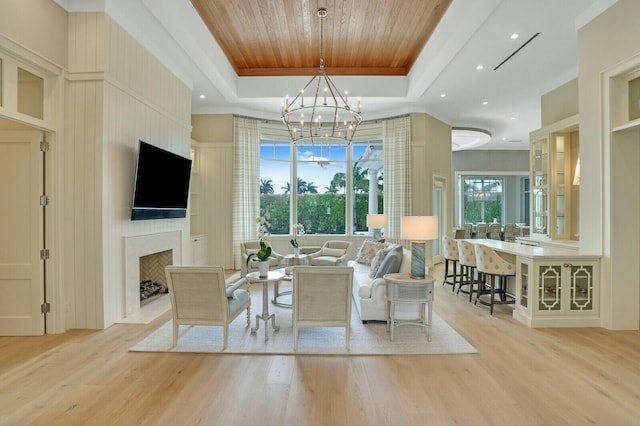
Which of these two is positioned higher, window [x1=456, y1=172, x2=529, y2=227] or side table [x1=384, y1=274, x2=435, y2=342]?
window [x1=456, y1=172, x2=529, y2=227]

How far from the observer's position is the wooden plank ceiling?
15.9 feet

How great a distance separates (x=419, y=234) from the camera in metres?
3.81

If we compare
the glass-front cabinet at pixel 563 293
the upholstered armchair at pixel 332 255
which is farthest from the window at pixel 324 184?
the glass-front cabinet at pixel 563 293

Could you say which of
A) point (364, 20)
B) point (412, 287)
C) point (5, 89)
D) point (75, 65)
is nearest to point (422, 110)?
point (364, 20)

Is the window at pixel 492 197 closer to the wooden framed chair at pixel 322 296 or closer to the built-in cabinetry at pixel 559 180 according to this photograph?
the built-in cabinetry at pixel 559 180

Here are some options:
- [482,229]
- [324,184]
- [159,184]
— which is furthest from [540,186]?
[159,184]

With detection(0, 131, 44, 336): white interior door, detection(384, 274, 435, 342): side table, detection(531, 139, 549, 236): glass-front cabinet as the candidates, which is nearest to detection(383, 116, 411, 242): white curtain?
detection(531, 139, 549, 236): glass-front cabinet

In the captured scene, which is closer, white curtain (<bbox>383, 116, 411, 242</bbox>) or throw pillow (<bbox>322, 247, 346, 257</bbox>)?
throw pillow (<bbox>322, 247, 346, 257</bbox>)

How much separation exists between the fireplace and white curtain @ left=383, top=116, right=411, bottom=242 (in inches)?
184

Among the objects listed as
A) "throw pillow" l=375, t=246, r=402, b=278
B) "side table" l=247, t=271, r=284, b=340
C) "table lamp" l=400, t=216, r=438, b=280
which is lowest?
"side table" l=247, t=271, r=284, b=340

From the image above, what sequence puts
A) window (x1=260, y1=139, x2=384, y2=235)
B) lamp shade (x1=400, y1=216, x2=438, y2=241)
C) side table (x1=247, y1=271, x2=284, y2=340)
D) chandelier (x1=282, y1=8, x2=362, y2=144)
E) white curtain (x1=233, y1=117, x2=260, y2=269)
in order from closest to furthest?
lamp shade (x1=400, y1=216, x2=438, y2=241) → side table (x1=247, y1=271, x2=284, y2=340) → chandelier (x1=282, y1=8, x2=362, y2=144) → white curtain (x1=233, y1=117, x2=260, y2=269) → window (x1=260, y1=139, x2=384, y2=235)

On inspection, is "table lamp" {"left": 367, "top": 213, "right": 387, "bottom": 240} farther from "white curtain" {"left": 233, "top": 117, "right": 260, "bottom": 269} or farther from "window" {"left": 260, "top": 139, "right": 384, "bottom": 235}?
"white curtain" {"left": 233, "top": 117, "right": 260, "bottom": 269}

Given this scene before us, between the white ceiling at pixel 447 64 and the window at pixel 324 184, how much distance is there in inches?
40.2

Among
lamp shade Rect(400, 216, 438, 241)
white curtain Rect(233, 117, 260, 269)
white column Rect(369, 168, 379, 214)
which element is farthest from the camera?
white column Rect(369, 168, 379, 214)
